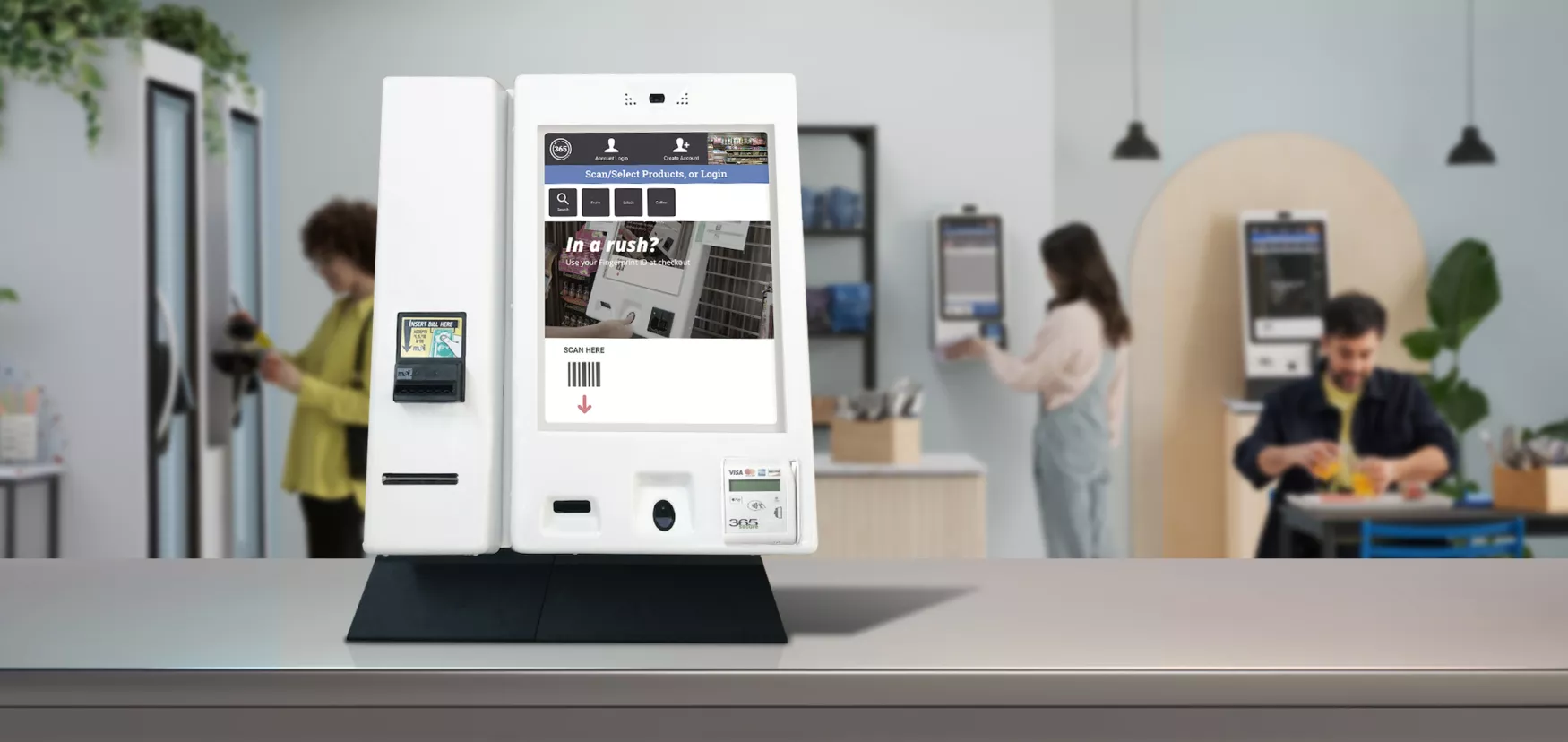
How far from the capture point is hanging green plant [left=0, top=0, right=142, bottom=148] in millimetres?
3938

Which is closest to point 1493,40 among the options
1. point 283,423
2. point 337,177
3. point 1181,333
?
point 1181,333

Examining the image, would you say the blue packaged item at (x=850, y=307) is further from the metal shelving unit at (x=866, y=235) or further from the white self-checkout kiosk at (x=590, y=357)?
the white self-checkout kiosk at (x=590, y=357)

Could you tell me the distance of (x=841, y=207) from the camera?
5754 mm

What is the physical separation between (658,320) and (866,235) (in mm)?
4891

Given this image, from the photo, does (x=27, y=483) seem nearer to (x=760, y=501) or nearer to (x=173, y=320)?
(x=173, y=320)

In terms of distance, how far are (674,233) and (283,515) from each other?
5392 millimetres

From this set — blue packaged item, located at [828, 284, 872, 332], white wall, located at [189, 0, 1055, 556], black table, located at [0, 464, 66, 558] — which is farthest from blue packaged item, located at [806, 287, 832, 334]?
black table, located at [0, 464, 66, 558]

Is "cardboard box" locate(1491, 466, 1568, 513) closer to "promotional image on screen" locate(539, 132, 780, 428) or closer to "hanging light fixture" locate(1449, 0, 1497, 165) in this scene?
"hanging light fixture" locate(1449, 0, 1497, 165)

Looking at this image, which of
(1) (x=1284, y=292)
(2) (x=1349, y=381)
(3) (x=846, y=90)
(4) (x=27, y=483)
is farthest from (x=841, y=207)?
(4) (x=27, y=483)

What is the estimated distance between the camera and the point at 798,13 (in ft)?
19.6

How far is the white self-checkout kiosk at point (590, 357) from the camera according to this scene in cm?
96

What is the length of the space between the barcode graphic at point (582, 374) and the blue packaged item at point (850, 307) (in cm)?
473


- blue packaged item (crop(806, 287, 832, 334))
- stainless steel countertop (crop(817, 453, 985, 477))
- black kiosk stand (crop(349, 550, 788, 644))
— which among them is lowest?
stainless steel countertop (crop(817, 453, 985, 477))

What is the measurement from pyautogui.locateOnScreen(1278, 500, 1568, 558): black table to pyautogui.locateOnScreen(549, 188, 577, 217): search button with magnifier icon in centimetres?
290
